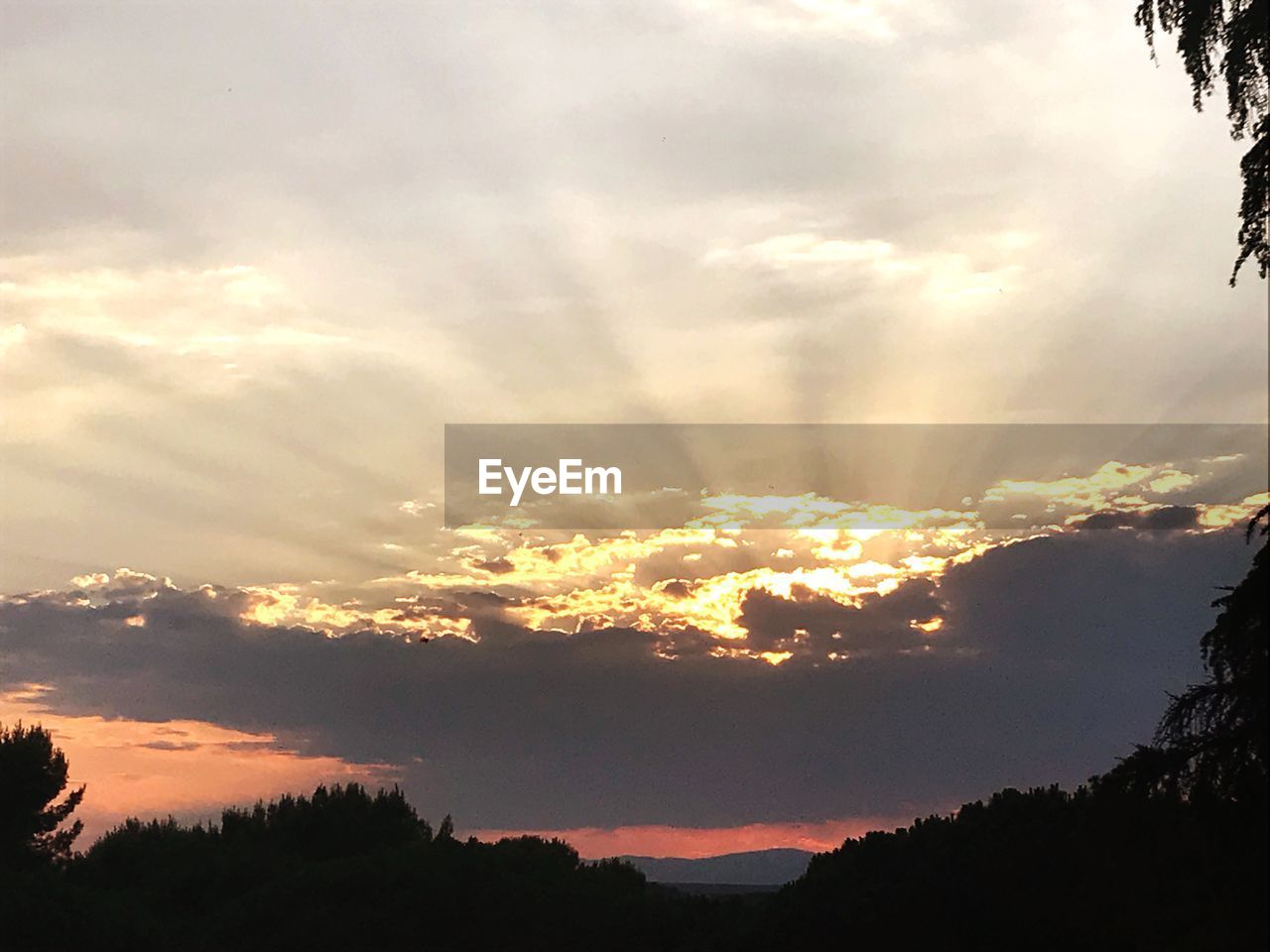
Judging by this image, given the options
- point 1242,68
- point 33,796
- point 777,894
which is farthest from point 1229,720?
point 33,796

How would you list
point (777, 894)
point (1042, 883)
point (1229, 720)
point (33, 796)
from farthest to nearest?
point (33, 796) < point (777, 894) < point (1042, 883) < point (1229, 720)

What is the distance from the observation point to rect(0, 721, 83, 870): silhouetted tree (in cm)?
5481

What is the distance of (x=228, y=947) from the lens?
41719mm

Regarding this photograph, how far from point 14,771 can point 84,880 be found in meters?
8.49

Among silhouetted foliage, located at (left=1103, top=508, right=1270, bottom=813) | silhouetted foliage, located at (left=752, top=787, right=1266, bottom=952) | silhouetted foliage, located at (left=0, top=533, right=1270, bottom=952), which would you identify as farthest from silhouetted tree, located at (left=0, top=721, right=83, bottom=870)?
silhouetted foliage, located at (left=1103, top=508, right=1270, bottom=813)

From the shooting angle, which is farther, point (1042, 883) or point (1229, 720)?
point (1042, 883)

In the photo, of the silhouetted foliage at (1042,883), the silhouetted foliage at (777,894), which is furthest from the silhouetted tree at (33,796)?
the silhouetted foliage at (1042,883)

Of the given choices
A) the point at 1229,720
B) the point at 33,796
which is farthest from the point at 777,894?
the point at 33,796


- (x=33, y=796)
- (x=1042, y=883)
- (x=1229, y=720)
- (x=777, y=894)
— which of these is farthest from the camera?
(x=33, y=796)

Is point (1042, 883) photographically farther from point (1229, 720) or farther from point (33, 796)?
point (33, 796)

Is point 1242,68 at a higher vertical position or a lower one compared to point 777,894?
higher

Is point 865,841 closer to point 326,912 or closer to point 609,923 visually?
point 609,923

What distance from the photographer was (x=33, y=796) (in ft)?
184

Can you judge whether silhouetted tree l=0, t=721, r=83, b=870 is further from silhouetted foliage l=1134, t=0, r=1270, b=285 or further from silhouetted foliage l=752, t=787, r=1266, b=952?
silhouetted foliage l=1134, t=0, r=1270, b=285
